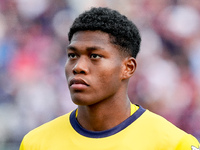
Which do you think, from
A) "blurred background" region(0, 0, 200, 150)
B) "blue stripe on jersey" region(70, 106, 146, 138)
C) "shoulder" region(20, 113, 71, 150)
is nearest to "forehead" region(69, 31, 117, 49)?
"blue stripe on jersey" region(70, 106, 146, 138)

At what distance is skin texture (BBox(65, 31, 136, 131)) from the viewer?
2709 millimetres

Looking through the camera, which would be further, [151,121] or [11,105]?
[11,105]

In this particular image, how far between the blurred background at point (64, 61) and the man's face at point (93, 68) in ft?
12.5

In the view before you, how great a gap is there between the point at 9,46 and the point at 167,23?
103 inches

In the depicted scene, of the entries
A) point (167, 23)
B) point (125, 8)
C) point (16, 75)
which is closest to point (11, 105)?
point (16, 75)

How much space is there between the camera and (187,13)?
22.9 feet

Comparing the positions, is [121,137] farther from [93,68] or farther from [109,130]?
[93,68]

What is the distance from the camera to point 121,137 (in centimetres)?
280

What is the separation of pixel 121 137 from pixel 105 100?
10.6 inches

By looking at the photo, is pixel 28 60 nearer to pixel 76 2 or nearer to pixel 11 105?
pixel 11 105

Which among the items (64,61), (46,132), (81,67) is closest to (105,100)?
(81,67)

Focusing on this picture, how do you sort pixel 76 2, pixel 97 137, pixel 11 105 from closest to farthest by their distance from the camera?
pixel 97 137 < pixel 11 105 < pixel 76 2

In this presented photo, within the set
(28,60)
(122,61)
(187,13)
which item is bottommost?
(122,61)

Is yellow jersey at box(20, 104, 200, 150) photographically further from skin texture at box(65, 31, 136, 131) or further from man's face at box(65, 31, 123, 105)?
man's face at box(65, 31, 123, 105)
